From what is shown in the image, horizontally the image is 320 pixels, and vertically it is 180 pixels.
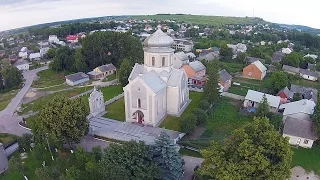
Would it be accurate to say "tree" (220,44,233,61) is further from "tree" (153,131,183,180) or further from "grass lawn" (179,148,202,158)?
"tree" (153,131,183,180)

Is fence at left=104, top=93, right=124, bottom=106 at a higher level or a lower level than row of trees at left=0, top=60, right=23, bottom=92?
lower

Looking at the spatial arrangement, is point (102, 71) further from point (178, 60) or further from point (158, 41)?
point (158, 41)

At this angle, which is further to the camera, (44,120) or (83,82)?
(83,82)

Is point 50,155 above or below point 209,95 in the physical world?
below

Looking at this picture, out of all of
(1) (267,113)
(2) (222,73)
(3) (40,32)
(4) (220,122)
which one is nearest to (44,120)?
(4) (220,122)

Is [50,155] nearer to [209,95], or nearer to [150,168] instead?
[150,168]

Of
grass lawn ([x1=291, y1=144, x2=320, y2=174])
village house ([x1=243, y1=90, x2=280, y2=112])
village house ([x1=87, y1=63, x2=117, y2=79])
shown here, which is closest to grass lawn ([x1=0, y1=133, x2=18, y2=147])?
village house ([x1=87, y1=63, x2=117, y2=79])

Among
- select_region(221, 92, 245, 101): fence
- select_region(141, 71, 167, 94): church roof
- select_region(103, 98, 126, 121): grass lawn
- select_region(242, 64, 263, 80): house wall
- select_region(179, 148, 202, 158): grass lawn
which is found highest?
select_region(141, 71, 167, 94): church roof

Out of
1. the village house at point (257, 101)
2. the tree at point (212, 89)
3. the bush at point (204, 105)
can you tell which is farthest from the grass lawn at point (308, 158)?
the tree at point (212, 89)
